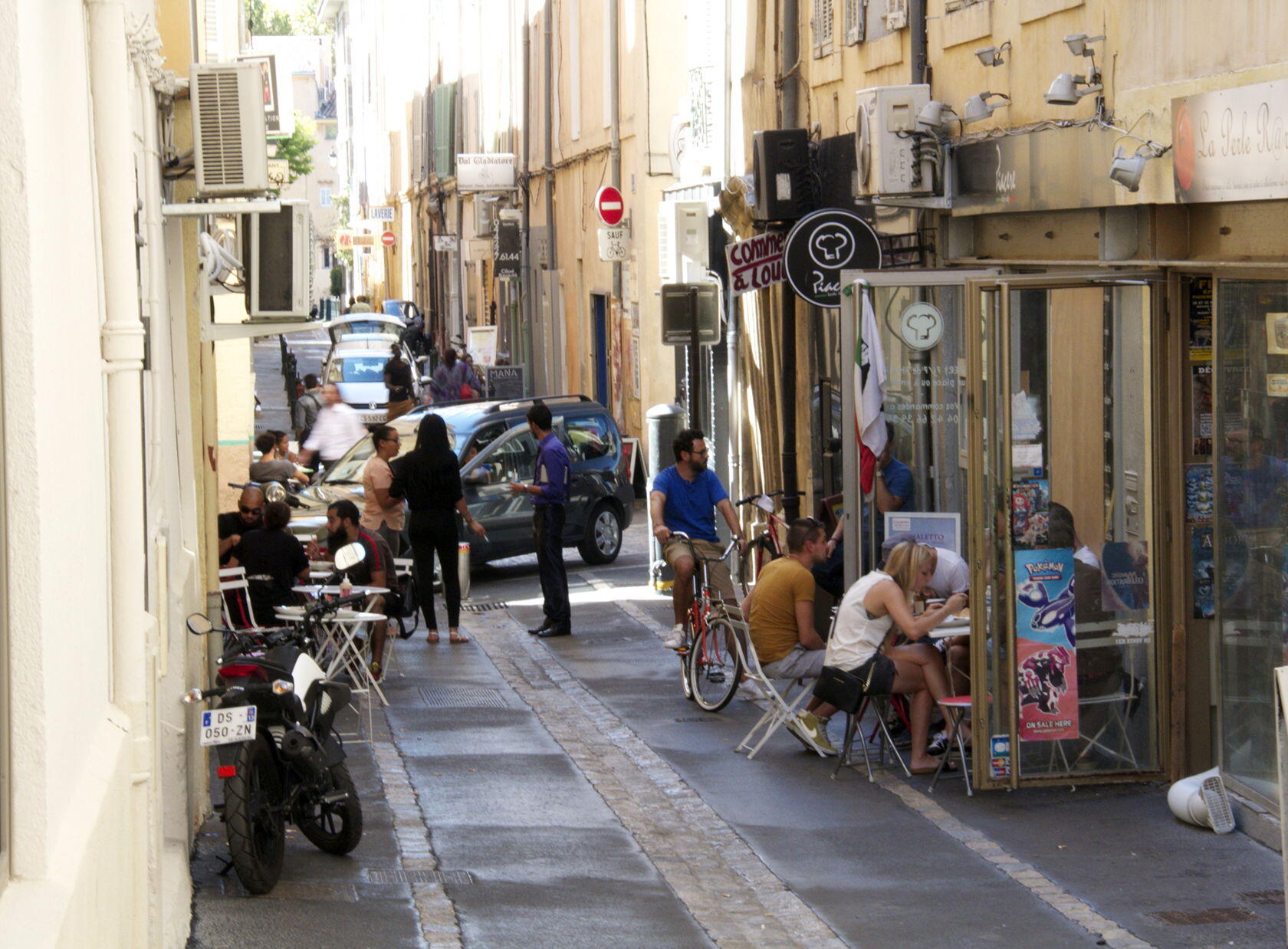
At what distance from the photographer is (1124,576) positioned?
29.0ft

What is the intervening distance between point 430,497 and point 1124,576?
6452 mm

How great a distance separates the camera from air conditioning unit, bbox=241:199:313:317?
28.7ft

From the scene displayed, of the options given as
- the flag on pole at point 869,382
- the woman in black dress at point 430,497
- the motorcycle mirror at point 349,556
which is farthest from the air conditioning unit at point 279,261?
the woman in black dress at point 430,497

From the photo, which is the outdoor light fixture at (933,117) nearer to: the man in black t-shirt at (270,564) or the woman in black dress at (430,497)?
the woman in black dress at (430,497)

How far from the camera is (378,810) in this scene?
877cm

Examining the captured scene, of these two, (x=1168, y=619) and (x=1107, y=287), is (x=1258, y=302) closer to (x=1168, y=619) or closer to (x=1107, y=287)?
(x=1107, y=287)

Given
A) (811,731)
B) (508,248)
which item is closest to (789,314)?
(811,731)

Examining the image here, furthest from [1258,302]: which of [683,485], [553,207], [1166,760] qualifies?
[553,207]

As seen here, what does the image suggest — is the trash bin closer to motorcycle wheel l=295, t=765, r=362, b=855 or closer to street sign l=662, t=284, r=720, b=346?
street sign l=662, t=284, r=720, b=346

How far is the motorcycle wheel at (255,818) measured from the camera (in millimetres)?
6996

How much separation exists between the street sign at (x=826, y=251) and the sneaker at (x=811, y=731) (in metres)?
3.61

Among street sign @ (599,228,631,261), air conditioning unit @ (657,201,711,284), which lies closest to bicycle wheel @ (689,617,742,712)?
air conditioning unit @ (657,201,711,284)

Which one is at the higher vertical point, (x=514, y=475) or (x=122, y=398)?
(x=122, y=398)

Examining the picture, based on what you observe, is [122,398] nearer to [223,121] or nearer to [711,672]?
[223,121]
